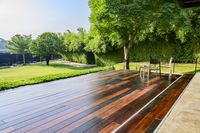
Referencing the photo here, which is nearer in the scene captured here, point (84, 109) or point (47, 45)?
point (84, 109)

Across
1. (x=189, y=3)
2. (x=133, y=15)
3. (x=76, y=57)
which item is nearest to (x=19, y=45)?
(x=76, y=57)

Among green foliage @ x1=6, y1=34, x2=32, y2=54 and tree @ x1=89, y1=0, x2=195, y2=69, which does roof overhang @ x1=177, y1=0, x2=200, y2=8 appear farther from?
green foliage @ x1=6, y1=34, x2=32, y2=54

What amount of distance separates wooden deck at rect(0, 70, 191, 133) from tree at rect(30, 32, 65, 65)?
65.1ft

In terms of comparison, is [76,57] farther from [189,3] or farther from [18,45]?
[189,3]

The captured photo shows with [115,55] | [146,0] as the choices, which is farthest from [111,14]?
[115,55]

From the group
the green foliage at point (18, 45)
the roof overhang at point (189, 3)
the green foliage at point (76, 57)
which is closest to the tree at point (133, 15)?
the roof overhang at point (189, 3)

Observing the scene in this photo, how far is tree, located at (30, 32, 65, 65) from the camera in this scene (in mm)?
23578

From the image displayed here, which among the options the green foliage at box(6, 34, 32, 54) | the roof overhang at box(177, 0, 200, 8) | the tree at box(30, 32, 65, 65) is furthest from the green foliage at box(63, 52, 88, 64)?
the roof overhang at box(177, 0, 200, 8)

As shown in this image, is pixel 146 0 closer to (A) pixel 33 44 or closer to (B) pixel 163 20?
(B) pixel 163 20

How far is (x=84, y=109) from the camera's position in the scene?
134 inches

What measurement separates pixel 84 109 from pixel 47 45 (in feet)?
71.5

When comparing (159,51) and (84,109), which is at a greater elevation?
(159,51)

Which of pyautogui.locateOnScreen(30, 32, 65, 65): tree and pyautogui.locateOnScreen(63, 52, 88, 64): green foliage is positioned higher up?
pyautogui.locateOnScreen(30, 32, 65, 65): tree

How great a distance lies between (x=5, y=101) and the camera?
4.00 meters
